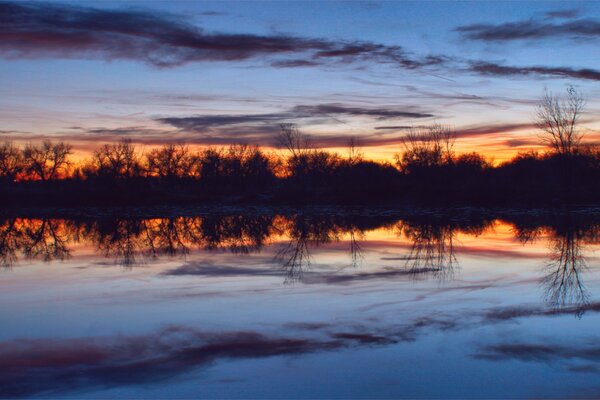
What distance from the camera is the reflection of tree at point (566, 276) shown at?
9.30 m

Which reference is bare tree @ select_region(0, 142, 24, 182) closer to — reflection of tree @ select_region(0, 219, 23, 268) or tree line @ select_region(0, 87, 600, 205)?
tree line @ select_region(0, 87, 600, 205)

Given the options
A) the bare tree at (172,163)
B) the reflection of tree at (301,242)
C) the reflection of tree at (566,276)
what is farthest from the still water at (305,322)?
the bare tree at (172,163)

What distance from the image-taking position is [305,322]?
26.8ft

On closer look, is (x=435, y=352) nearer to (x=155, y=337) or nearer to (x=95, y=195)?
(x=155, y=337)

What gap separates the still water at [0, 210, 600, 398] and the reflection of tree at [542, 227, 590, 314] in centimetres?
5

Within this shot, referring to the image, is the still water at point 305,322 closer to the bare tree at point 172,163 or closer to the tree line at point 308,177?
the tree line at point 308,177

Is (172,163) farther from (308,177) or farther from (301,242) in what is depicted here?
(301,242)

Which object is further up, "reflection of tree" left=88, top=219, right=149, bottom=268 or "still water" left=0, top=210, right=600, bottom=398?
"reflection of tree" left=88, top=219, right=149, bottom=268

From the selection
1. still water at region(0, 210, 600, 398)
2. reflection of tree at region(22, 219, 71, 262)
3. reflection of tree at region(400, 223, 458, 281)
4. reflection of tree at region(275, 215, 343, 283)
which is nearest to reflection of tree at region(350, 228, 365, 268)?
still water at region(0, 210, 600, 398)

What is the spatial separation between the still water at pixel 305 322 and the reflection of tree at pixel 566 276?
5 centimetres

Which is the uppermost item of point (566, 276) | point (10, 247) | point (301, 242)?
point (301, 242)

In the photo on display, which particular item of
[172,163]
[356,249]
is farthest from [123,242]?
[172,163]

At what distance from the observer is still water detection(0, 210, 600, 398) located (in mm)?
5777

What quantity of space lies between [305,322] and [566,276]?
611cm
